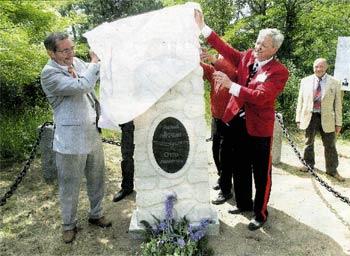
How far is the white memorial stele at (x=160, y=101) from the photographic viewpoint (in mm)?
3436

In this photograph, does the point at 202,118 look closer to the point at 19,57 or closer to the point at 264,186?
the point at 264,186

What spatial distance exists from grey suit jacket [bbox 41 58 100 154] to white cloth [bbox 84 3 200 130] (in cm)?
20

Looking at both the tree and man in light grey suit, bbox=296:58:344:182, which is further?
man in light grey suit, bbox=296:58:344:182

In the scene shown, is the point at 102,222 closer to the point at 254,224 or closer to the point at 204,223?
the point at 204,223

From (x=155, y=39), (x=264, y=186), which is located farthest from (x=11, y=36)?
(x=264, y=186)

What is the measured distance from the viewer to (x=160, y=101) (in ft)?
11.8

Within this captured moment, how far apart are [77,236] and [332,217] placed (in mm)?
2868

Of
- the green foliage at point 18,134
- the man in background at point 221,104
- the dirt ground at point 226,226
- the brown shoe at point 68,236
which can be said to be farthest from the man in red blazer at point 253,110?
the green foliage at point 18,134

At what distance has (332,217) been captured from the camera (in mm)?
4344

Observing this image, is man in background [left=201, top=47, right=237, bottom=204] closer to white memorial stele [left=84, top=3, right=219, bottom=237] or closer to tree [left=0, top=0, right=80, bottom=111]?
white memorial stele [left=84, top=3, right=219, bottom=237]

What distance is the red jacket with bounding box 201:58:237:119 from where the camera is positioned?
13.9 feet

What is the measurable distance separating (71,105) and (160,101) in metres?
0.84

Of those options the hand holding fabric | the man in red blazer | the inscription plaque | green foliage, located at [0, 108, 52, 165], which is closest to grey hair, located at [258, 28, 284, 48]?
the man in red blazer

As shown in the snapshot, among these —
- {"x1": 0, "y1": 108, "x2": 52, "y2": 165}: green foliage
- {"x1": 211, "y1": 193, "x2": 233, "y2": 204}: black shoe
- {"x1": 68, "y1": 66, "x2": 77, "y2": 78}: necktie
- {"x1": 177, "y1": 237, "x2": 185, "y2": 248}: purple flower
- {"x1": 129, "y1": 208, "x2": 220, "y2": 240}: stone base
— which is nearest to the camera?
{"x1": 177, "y1": 237, "x2": 185, "y2": 248}: purple flower
